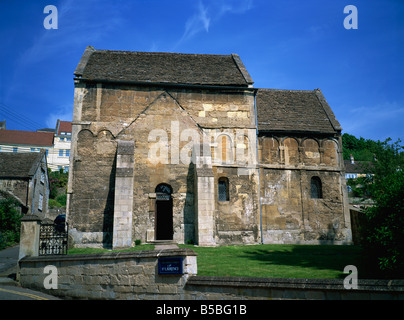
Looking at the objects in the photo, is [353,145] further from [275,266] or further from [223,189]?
[275,266]

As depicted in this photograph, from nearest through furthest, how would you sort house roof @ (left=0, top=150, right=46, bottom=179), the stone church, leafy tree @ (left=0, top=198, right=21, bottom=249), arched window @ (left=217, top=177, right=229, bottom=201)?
the stone church → arched window @ (left=217, top=177, right=229, bottom=201) → leafy tree @ (left=0, top=198, right=21, bottom=249) → house roof @ (left=0, top=150, right=46, bottom=179)

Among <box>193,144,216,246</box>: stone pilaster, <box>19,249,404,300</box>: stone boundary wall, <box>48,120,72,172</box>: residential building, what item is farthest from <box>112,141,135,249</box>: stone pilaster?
<box>48,120,72,172</box>: residential building

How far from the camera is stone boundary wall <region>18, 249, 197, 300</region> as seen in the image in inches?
327

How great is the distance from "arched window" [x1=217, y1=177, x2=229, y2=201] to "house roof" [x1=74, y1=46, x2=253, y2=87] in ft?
19.4

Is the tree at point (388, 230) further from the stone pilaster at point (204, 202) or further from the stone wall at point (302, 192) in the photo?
the stone wall at point (302, 192)

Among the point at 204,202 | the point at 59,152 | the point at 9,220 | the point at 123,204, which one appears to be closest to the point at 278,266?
the point at 204,202

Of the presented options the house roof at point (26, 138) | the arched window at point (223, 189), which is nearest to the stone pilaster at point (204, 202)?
the arched window at point (223, 189)

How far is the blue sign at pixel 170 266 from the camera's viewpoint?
26.9 feet

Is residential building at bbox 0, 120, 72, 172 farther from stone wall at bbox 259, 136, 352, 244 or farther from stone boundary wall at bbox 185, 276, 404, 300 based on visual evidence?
stone boundary wall at bbox 185, 276, 404, 300

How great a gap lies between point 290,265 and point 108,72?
15.0 m

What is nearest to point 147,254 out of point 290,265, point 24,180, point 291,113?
point 290,265

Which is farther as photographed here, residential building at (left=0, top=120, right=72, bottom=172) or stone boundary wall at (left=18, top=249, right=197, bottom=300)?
residential building at (left=0, top=120, right=72, bottom=172)

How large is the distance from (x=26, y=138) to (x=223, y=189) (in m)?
57.2
